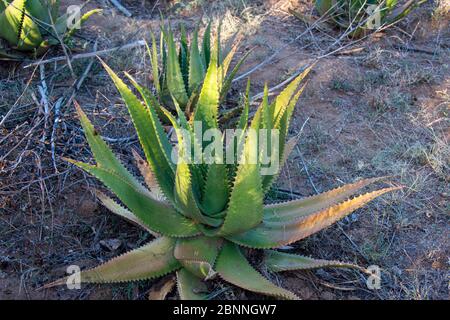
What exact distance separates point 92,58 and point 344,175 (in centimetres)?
193

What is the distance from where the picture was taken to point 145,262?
2014mm

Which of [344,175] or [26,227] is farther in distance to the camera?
[344,175]

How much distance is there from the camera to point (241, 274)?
1.96 m

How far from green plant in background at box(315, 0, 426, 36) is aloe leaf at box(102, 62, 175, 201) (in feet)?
7.51

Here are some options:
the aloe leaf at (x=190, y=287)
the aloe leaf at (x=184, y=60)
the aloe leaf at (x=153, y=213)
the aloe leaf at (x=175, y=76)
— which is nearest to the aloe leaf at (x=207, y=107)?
the aloe leaf at (x=153, y=213)

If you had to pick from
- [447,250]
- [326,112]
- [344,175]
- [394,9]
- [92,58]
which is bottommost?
[447,250]

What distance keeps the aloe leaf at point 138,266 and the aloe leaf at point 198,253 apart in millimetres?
54

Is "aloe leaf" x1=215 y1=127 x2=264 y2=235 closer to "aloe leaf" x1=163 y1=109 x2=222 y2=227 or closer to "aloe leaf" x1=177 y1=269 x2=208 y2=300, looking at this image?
"aloe leaf" x1=163 y1=109 x2=222 y2=227

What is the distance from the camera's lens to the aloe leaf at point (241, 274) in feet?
6.11

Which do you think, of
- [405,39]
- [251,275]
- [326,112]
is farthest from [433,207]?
[405,39]

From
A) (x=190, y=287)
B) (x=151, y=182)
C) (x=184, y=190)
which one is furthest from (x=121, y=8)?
(x=190, y=287)

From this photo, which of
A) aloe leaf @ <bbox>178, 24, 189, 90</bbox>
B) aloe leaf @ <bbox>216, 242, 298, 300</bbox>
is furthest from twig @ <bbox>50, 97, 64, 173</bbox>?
aloe leaf @ <bbox>216, 242, 298, 300</bbox>

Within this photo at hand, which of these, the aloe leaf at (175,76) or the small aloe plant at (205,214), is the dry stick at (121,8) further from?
the small aloe plant at (205,214)

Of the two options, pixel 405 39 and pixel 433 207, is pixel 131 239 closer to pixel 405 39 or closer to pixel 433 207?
pixel 433 207
